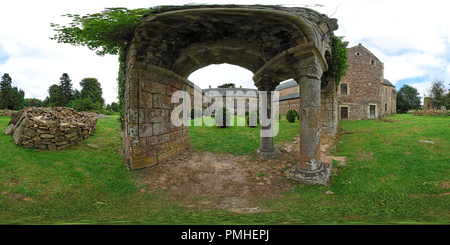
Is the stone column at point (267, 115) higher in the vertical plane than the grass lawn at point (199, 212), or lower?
higher

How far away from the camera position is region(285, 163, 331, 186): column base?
152 inches

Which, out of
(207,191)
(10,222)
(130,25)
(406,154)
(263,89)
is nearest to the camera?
(10,222)

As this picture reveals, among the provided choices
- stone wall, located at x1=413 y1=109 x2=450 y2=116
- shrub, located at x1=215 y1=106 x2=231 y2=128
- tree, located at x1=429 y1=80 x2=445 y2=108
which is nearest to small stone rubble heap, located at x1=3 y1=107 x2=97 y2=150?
shrub, located at x1=215 y1=106 x2=231 y2=128

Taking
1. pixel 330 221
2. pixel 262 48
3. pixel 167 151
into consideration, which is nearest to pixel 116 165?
pixel 167 151

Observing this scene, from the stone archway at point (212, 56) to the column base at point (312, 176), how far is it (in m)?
0.02

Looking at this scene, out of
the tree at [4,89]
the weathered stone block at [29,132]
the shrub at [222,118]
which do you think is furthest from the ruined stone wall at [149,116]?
the tree at [4,89]

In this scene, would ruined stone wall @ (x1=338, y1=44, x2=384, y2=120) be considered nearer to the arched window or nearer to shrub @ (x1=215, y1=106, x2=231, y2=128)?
the arched window

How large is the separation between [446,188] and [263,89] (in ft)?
16.3

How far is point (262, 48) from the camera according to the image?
199 inches

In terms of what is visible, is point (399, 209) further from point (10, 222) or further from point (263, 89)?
point (10, 222)

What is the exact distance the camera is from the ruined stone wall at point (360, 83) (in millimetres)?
20203

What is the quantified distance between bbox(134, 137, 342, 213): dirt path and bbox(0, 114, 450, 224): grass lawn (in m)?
0.32

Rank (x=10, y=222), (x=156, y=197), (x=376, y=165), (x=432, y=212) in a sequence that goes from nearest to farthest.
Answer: (x=10, y=222)
(x=432, y=212)
(x=156, y=197)
(x=376, y=165)

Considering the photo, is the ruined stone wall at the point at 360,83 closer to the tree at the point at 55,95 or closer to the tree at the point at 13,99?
the tree at the point at 55,95
